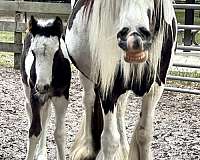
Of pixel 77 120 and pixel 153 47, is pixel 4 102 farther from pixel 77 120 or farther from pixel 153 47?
pixel 153 47

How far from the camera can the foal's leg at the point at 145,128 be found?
11.4 ft

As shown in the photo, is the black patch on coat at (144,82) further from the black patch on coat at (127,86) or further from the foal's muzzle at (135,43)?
the foal's muzzle at (135,43)

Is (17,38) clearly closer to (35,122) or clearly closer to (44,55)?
(35,122)

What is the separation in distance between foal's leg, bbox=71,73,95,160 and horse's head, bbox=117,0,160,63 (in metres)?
1.43

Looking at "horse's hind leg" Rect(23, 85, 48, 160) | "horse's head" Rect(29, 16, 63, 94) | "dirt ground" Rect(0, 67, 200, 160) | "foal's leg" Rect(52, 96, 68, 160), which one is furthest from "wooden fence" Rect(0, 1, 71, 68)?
"horse's head" Rect(29, 16, 63, 94)

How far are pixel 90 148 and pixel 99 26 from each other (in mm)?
1425

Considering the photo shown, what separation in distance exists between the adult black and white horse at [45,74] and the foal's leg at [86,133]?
0.52ft

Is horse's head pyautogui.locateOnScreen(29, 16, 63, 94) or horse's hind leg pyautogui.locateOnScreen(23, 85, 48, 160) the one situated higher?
horse's head pyautogui.locateOnScreen(29, 16, 63, 94)

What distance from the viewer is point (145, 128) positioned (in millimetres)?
3545

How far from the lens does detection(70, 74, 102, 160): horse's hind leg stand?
13.4ft

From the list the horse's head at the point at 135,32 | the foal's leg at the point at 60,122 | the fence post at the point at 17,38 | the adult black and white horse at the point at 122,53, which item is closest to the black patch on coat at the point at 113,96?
the adult black and white horse at the point at 122,53

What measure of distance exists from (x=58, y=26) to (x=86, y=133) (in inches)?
36.9

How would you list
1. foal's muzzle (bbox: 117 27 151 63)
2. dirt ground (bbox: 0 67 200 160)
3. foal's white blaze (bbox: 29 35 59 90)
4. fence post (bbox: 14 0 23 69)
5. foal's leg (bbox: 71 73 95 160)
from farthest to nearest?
fence post (bbox: 14 0 23 69), dirt ground (bbox: 0 67 200 160), foal's leg (bbox: 71 73 95 160), foal's white blaze (bbox: 29 35 59 90), foal's muzzle (bbox: 117 27 151 63)

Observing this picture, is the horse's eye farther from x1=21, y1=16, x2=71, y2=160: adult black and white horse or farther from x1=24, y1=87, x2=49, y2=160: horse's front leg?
x1=24, y1=87, x2=49, y2=160: horse's front leg
